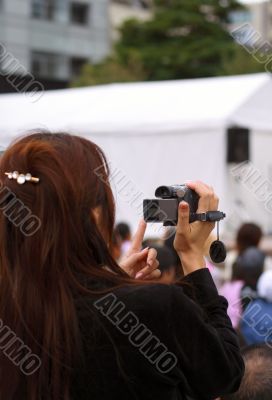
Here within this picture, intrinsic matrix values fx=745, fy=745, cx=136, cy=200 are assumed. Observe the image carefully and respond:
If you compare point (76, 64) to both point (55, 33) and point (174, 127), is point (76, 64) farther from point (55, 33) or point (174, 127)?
point (174, 127)

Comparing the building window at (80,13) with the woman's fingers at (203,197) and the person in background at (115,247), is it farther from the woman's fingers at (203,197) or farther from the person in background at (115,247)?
the woman's fingers at (203,197)

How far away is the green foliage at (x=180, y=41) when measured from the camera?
96.2 ft

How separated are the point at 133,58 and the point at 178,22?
12.6ft

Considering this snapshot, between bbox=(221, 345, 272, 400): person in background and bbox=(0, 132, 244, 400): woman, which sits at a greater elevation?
bbox=(0, 132, 244, 400): woman

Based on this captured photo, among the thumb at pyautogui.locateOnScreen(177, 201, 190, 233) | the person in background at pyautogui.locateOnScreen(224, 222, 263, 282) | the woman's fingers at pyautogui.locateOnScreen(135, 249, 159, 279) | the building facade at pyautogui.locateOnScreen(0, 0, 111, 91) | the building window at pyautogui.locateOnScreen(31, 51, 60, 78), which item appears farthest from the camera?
the building window at pyautogui.locateOnScreen(31, 51, 60, 78)

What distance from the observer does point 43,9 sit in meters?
34.0

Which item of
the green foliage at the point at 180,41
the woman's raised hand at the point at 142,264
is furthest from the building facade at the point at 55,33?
the woman's raised hand at the point at 142,264

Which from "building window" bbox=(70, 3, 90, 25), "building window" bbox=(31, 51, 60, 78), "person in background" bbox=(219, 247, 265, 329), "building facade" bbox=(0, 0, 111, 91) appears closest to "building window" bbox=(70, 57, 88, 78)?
"building facade" bbox=(0, 0, 111, 91)

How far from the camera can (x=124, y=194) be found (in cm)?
574

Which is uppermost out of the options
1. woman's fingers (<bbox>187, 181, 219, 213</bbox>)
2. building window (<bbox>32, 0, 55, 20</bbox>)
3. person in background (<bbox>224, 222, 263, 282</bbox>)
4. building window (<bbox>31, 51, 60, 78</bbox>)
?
building window (<bbox>32, 0, 55, 20</bbox>)

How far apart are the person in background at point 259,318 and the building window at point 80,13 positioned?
32.9 metres

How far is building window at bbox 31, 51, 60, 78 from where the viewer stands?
34706 millimetres

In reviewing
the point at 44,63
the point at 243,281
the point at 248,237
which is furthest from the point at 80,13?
the point at 243,281

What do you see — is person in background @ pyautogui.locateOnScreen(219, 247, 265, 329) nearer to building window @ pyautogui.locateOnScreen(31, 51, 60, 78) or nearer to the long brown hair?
the long brown hair
